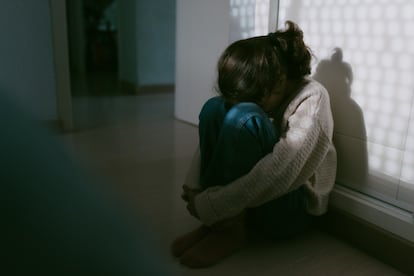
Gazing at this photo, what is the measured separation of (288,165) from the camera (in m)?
0.80

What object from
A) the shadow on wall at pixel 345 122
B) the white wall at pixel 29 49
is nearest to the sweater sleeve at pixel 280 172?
the shadow on wall at pixel 345 122

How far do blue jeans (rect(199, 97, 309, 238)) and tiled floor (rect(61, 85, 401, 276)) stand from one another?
66mm

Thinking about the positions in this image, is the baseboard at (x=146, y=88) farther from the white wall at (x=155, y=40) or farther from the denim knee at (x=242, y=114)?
the denim knee at (x=242, y=114)

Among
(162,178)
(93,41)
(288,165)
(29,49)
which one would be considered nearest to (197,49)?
(29,49)

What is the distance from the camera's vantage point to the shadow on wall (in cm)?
91

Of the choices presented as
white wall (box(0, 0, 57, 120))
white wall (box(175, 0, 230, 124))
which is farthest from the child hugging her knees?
white wall (box(0, 0, 57, 120))

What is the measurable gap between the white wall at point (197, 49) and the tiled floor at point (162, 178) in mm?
149

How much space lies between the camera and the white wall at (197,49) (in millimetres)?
1865

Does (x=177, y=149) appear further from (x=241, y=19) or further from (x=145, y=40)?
(x=145, y=40)

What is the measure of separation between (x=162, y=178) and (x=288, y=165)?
633mm

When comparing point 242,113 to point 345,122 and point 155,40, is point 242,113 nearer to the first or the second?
point 345,122

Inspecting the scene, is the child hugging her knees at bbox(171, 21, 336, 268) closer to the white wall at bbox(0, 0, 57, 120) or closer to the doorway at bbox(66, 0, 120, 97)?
the white wall at bbox(0, 0, 57, 120)

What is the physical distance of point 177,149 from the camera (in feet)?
5.59

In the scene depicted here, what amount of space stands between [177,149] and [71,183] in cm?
145
